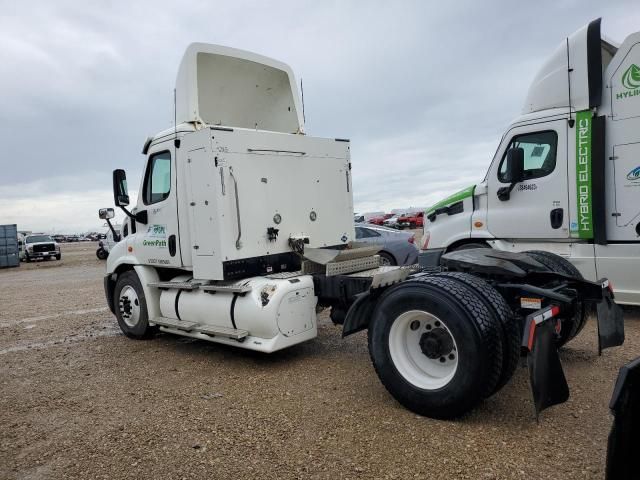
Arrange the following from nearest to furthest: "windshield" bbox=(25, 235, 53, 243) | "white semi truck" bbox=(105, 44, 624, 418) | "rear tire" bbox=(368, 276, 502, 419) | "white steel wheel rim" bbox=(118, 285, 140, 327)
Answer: "rear tire" bbox=(368, 276, 502, 419), "white semi truck" bbox=(105, 44, 624, 418), "white steel wheel rim" bbox=(118, 285, 140, 327), "windshield" bbox=(25, 235, 53, 243)

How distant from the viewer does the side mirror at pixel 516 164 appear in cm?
699

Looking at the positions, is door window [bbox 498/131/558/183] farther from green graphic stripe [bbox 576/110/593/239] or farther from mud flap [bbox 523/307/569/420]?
mud flap [bbox 523/307/569/420]

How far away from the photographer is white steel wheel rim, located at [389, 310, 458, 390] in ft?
12.4

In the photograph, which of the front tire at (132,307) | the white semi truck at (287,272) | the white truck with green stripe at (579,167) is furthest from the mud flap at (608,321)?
the front tire at (132,307)

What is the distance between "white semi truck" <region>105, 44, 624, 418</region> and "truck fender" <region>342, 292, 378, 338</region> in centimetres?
1

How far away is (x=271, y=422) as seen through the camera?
3850 millimetres

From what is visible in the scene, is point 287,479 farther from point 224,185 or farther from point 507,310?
point 224,185

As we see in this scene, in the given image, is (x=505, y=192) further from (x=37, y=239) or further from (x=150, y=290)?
(x=37, y=239)

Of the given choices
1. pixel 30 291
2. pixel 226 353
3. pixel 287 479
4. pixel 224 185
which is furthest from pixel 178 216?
pixel 30 291

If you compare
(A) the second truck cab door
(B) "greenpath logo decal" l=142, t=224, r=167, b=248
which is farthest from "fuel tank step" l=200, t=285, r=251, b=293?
(B) "greenpath logo decal" l=142, t=224, r=167, b=248

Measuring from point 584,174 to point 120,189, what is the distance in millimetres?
6478

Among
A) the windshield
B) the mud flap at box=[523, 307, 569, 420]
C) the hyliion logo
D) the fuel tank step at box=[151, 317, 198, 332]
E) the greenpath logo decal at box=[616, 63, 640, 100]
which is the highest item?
the greenpath logo decal at box=[616, 63, 640, 100]

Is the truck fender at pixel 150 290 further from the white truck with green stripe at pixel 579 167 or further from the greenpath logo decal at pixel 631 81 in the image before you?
the greenpath logo decal at pixel 631 81

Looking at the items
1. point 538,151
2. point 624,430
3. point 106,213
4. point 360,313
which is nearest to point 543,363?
point 624,430
